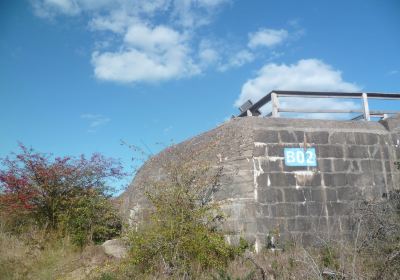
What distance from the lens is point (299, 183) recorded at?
8570 millimetres

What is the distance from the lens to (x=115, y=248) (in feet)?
30.8

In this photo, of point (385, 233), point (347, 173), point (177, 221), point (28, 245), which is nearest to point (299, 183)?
point (347, 173)

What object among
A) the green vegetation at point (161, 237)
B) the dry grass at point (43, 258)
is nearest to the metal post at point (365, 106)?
the green vegetation at point (161, 237)

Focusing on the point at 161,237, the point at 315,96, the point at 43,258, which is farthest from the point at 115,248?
the point at 315,96

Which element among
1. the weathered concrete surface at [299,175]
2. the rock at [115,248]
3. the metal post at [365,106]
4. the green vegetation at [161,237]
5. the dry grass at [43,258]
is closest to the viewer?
the green vegetation at [161,237]

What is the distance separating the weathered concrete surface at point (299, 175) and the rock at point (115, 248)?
79 cm

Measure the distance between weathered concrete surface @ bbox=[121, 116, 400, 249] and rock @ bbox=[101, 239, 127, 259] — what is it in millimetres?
790

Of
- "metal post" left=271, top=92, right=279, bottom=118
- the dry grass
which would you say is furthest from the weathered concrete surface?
the dry grass

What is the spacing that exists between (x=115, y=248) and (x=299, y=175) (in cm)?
434

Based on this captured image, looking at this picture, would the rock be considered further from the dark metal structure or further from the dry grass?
the dark metal structure

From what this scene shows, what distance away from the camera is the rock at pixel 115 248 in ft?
29.8

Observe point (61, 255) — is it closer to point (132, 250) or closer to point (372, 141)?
point (132, 250)

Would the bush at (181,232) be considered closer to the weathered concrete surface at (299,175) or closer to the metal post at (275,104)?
the weathered concrete surface at (299,175)

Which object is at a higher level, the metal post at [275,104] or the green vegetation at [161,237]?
the metal post at [275,104]
